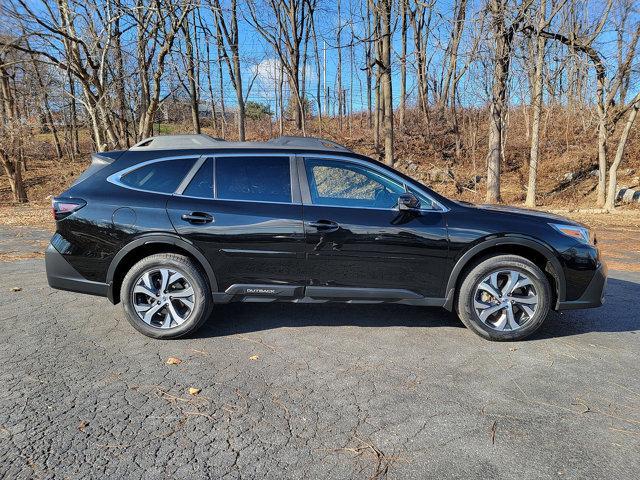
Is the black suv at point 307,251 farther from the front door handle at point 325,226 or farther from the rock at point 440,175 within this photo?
the rock at point 440,175

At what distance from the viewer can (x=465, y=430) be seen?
8.61 feet

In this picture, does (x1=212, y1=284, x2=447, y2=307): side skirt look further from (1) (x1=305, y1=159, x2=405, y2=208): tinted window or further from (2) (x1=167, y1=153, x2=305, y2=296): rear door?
(1) (x1=305, y1=159, x2=405, y2=208): tinted window

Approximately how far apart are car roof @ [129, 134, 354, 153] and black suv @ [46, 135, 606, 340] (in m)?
0.35

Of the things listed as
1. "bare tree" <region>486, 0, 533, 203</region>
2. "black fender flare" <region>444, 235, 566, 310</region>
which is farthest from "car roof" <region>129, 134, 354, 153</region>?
"bare tree" <region>486, 0, 533, 203</region>

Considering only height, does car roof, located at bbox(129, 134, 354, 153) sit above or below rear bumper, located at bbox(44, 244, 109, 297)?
above

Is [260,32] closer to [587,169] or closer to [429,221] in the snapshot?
[587,169]

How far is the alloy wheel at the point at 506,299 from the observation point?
Result: 12.9ft

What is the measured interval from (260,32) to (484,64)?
13006mm

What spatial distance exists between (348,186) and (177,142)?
5.72 feet

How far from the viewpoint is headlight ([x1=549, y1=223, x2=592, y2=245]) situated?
3980mm

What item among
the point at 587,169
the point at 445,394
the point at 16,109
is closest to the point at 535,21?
the point at 587,169

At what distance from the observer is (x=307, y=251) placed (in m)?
3.90

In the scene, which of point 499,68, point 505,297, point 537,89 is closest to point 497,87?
point 499,68

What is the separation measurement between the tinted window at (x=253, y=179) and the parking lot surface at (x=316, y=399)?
4.24 ft
